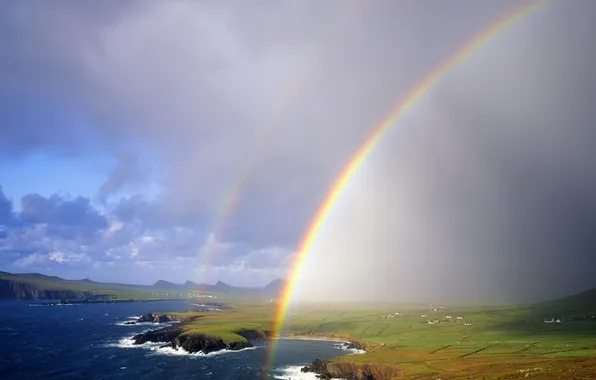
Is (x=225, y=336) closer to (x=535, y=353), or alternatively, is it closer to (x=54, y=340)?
(x=54, y=340)

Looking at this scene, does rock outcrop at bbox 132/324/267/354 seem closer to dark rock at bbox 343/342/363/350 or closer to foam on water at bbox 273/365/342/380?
dark rock at bbox 343/342/363/350

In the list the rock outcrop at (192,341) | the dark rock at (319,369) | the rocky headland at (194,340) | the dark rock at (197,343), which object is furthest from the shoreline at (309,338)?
the dark rock at (319,369)

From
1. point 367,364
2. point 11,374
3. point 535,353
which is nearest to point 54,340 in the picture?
point 11,374

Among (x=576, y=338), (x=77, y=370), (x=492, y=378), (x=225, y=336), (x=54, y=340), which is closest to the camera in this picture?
(x=492, y=378)

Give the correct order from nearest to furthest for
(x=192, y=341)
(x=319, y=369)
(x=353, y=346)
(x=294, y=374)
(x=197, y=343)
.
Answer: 1. (x=294, y=374)
2. (x=319, y=369)
3. (x=197, y=343)
4. (x=192, y=341)
5. (x=353, y=346)

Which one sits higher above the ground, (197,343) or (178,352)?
(197,343)

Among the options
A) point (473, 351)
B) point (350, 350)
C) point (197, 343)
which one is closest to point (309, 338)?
point (350, 350)

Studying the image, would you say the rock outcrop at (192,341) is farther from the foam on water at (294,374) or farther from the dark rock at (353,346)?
the foam on water at (294,374)

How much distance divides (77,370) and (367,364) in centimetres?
7966

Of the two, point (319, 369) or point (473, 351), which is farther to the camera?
point (473, 351)

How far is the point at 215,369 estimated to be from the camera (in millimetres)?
116125

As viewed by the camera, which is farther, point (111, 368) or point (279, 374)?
point (111, 368)

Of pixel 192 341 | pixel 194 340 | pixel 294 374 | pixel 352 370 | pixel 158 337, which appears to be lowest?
pixel 294 374

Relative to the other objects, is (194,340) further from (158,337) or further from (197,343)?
(158,337)
